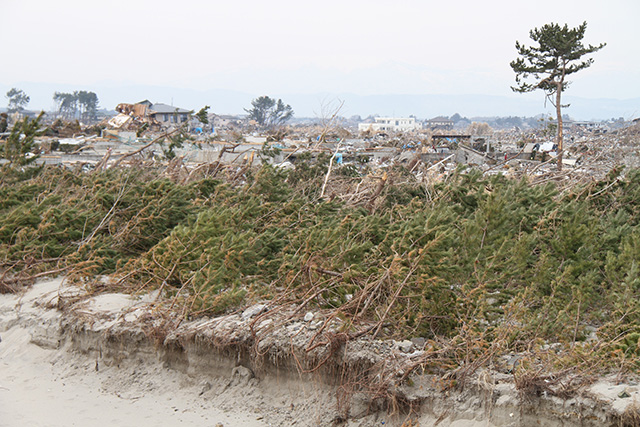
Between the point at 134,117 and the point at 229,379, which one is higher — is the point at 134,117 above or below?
above

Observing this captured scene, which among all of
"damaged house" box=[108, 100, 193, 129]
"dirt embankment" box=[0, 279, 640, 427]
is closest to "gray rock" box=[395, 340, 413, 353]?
"dirt embankment" box=[0, 279, 640, 427]

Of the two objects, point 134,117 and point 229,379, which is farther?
point 134,117

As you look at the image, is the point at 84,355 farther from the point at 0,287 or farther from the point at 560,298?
the point at 560,298

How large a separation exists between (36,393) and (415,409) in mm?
3951

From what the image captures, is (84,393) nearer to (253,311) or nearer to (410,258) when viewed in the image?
(253,311)

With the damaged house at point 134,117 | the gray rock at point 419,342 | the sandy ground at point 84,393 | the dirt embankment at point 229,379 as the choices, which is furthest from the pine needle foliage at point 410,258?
the damaged house at point 134,117

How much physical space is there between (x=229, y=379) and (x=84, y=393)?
1552 millimetres

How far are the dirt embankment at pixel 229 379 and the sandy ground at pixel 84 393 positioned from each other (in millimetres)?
13

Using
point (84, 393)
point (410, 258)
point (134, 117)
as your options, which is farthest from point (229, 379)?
point (134, 117)

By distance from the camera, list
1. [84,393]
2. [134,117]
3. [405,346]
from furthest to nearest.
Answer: [134,117], [84,393], [405,346]

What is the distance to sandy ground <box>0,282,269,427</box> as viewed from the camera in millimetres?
5383

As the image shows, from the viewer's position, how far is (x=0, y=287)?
7.81m

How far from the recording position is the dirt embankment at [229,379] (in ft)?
14.3

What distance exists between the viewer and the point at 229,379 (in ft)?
18.7
